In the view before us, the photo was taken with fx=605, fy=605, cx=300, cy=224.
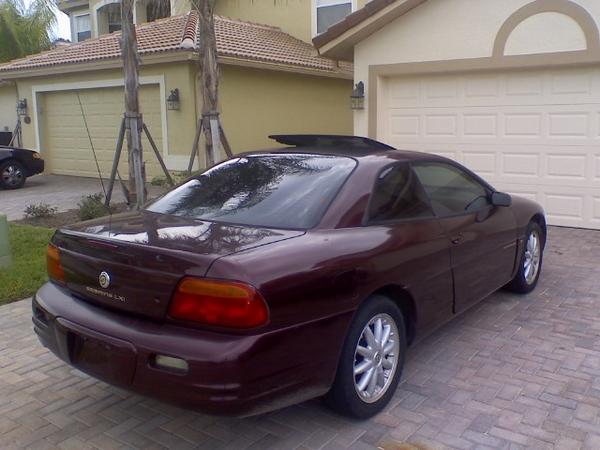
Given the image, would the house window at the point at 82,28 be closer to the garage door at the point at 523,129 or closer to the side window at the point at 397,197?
the garage door at the point at 523,129

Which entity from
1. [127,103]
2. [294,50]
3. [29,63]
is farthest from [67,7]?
[127,103]

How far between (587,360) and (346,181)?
2.21m

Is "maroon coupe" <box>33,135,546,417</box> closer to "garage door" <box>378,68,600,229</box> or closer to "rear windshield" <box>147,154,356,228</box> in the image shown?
"rear windshield" <box>147,154,356,228</box>

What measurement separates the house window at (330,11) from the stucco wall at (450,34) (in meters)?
6.28

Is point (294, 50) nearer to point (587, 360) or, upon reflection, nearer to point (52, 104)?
point (52, 104)

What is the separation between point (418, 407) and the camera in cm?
362

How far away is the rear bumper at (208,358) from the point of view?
275cm

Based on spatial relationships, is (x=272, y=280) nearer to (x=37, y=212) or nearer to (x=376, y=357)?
(x=376, y=357)

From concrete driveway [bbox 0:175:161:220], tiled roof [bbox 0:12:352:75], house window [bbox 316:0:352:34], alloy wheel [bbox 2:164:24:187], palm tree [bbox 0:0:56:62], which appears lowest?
concrete driveway [bbox 0:175:161:220]

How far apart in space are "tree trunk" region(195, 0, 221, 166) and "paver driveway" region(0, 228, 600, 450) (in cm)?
470

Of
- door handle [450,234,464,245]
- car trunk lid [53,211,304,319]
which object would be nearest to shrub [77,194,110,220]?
car trunk lid [53,211,304,319]


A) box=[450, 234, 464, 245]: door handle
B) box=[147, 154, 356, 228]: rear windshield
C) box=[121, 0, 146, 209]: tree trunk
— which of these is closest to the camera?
box=[147, 154, 356, 228]: rear windshield

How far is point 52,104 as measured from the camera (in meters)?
16.1

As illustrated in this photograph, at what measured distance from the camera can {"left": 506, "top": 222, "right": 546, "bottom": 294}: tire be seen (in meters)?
5.57
